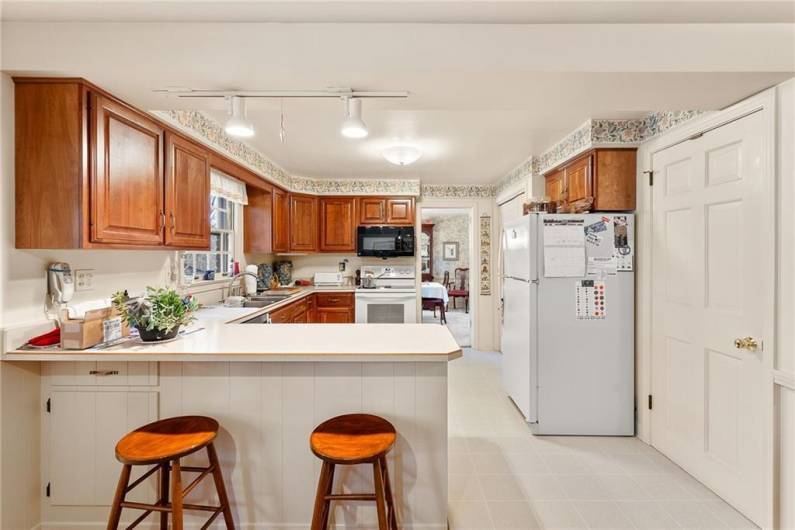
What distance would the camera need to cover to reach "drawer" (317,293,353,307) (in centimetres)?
436

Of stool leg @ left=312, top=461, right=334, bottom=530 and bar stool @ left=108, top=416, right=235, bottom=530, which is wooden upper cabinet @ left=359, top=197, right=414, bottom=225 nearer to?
bar stool @ left=108, top=416, right=235, bottom=530

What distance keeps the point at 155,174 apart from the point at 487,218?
12.6ft

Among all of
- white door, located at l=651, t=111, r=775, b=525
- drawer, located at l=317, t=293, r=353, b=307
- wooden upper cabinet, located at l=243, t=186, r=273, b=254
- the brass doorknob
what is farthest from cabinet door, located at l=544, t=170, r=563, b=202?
wooden upper cabinet, located at l=243, t=186, r=273, b=254

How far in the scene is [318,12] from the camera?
4.65ft

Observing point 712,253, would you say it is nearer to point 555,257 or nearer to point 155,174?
point 555,257

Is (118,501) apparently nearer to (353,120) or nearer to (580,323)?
(353,120)

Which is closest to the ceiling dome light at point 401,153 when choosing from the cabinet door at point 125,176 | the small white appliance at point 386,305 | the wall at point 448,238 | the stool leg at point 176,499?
the cabinet door at point 125,176

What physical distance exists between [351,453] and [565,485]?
143cm

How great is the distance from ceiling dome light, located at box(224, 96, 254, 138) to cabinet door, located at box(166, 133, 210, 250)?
2.37 ft

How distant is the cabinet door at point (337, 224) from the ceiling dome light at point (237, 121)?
2.95m

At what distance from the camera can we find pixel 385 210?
462cm

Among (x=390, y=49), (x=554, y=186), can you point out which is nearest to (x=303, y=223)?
(x=554, y=186)

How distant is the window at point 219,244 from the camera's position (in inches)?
119

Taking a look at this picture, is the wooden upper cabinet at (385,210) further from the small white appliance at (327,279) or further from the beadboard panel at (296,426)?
the beadboard panel at (296,426)
